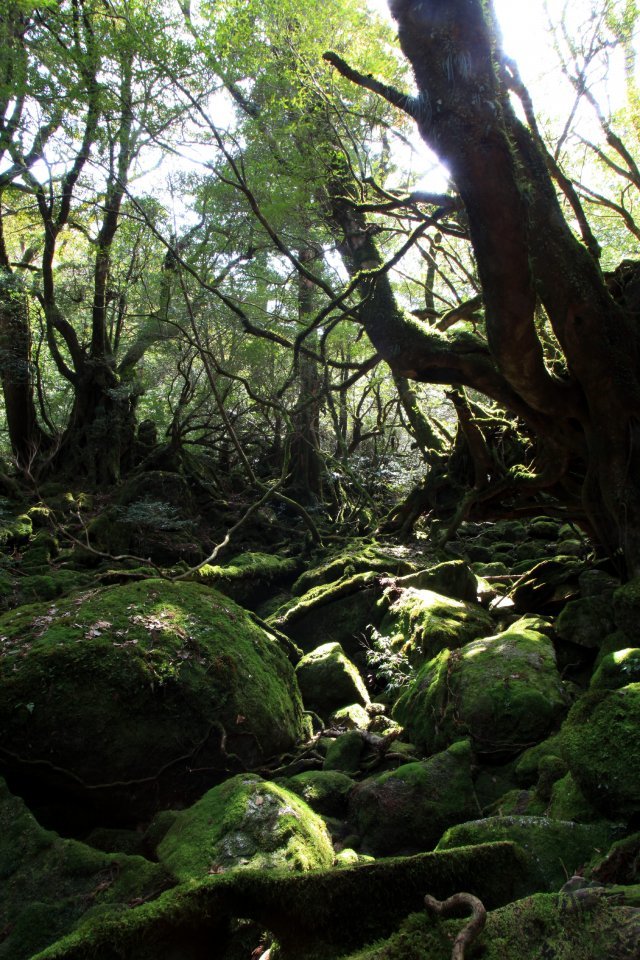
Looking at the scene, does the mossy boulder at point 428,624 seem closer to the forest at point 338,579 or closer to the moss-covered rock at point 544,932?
the forest at point 338,579

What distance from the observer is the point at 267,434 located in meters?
16.1

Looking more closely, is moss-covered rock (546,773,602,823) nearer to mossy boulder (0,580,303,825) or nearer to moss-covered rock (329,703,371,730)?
mossy boulder (0,580,303,825)

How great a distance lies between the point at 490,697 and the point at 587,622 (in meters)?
1.78

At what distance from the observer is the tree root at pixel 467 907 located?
60.2 inches

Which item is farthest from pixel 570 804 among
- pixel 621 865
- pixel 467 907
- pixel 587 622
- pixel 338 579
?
pixel 338 579

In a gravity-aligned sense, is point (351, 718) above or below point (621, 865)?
below

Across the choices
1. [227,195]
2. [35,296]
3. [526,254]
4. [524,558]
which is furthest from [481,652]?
[35,296]

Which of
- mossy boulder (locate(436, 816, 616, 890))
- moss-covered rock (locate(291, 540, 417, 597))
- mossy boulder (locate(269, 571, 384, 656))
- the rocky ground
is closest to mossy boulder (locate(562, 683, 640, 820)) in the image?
the rocky ground

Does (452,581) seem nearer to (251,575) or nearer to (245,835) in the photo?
(251,575)

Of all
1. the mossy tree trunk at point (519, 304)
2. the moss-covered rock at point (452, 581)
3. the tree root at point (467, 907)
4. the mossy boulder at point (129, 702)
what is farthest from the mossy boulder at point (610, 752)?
the moss-covered rock at point (452, 581)

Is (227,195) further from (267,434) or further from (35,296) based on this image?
(267,434)

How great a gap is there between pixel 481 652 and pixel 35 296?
11869 millimetres

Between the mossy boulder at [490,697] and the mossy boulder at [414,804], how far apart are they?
494mm

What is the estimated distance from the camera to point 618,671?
3.54 metres
